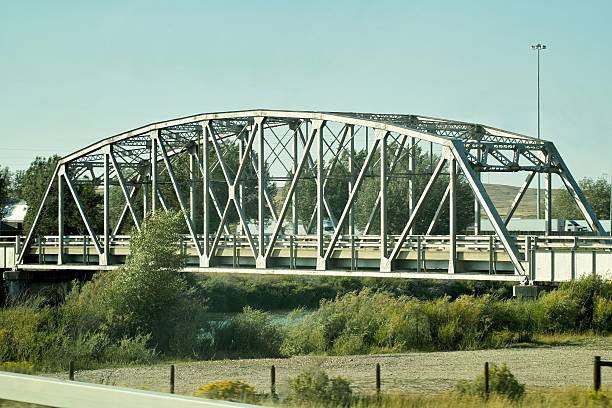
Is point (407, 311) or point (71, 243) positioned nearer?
point (407, 311)

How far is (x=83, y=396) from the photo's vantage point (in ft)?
23.6

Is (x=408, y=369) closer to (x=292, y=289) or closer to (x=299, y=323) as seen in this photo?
(x=299, y=323)

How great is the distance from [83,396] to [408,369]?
107 feet

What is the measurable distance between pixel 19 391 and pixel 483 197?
140ft

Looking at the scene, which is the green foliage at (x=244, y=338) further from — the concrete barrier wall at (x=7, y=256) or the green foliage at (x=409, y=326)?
the concrete barrier wall at (x=7, y=256)

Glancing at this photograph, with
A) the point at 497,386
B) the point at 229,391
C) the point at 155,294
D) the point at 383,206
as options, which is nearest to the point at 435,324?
the point at 383,206

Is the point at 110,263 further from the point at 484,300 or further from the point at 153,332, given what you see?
the point at 484,300

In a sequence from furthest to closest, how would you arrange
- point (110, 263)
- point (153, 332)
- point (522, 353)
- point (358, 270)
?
point (110, 263)
point (358, 270)
point (153, 332)
point (522, 353)

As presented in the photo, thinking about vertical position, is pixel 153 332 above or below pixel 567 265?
below

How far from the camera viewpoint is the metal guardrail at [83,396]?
6.76 metres

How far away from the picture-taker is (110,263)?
237 feet

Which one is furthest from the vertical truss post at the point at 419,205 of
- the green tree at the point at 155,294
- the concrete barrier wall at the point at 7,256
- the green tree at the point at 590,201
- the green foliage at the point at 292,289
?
the green tree at the point at 590,201

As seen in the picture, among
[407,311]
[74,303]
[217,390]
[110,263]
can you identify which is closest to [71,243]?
[110,263]

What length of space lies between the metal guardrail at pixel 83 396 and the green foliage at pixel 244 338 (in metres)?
40.4
